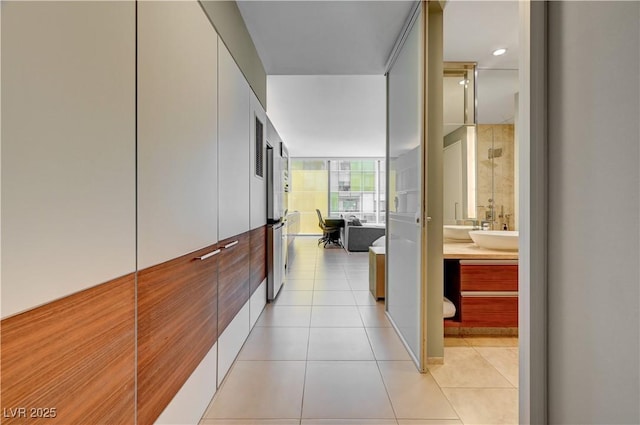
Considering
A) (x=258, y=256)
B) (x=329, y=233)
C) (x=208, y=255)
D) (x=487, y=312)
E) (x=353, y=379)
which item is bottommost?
(x=353, y=379)

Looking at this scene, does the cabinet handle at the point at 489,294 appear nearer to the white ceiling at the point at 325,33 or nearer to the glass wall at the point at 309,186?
the white ceiling at the point at 325,33

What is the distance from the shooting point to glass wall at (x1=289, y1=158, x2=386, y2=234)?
34.6ft

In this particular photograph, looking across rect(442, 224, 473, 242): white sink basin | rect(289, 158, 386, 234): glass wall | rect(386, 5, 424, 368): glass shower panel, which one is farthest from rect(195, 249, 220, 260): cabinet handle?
rect(289, 158, 386, 234): glass wall

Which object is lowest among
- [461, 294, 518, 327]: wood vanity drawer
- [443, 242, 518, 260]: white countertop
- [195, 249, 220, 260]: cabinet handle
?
[461, 294, 518, 327]: wood vanity drawer

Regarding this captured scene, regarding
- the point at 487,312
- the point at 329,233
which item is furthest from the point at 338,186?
the point at 487,312

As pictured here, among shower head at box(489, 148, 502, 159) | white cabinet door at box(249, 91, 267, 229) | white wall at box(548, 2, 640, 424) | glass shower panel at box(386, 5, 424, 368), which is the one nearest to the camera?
white wall at box(548, 2, 640, 424)

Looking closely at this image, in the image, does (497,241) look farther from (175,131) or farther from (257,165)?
(175,131)

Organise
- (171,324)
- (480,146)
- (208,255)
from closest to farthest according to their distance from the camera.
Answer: (171,324) < (208,255) < (480,146)

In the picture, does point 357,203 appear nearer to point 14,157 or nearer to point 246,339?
point 246,339

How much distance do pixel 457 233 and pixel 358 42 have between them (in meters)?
2.11

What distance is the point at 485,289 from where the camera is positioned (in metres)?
2.50

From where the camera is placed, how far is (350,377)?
77.6 inches

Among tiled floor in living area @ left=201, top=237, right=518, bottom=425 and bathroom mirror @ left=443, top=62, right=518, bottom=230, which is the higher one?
bathroom mirror @ left=443, top=62, right=518, bottom=230

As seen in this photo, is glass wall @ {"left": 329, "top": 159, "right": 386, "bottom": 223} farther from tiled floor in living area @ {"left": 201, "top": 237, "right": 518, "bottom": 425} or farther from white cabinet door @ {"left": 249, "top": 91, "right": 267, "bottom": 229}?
tiled floor in living area @ {"left": 201, "top": 237, "right": 518, "bottom": 425}
